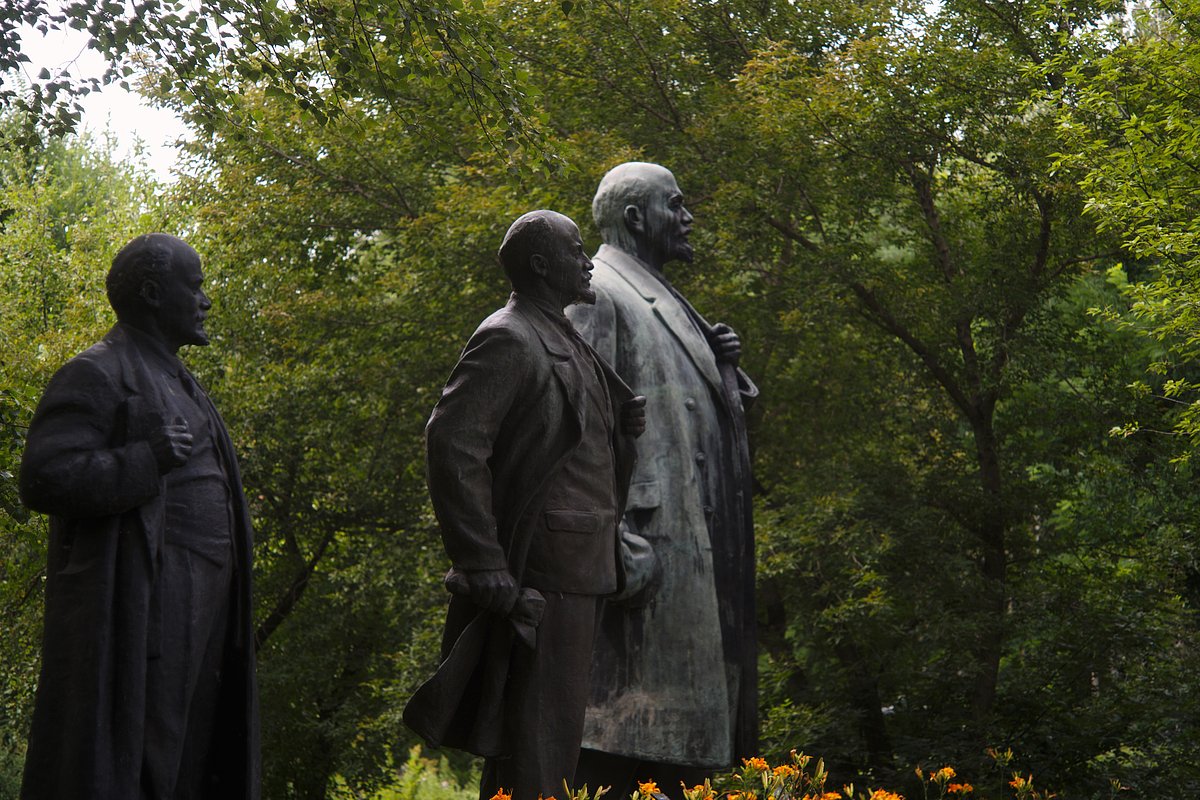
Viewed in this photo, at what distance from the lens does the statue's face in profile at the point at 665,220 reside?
5.59 m

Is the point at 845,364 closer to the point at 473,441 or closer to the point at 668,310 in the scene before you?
the point at 668,310

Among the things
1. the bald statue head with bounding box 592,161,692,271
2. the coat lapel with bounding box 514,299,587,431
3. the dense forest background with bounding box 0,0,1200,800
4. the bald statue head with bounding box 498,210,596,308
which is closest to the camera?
the coat lapel with bounding box 514,299,587,431

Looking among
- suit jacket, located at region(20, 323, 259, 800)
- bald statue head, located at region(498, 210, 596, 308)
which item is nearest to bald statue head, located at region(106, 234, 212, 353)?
suit jacket, located at region(20, 323, 259, 800)

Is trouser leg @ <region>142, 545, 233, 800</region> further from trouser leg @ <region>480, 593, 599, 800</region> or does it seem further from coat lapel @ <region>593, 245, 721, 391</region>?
coat lapel @ <region>593, 245, 721, 391</region>

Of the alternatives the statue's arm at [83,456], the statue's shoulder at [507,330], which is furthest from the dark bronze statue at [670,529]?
the statue's arm at [83,456]

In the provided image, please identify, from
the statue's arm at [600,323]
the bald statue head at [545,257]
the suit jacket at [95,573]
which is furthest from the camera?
the statue's arm at [600,323]

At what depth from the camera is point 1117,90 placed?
11.0 meters

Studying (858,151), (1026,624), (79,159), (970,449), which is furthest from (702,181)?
(79,159)

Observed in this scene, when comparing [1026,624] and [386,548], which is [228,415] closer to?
[386,548]

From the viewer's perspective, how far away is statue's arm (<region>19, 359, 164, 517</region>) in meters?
3.72

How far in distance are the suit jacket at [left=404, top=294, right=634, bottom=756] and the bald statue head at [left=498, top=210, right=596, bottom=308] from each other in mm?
136

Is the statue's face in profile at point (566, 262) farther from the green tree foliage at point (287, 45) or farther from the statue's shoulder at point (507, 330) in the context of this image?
the green tree foliage at point (287, 45)

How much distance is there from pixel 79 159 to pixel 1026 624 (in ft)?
80.8

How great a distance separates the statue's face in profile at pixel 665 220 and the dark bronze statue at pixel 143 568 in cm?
189
